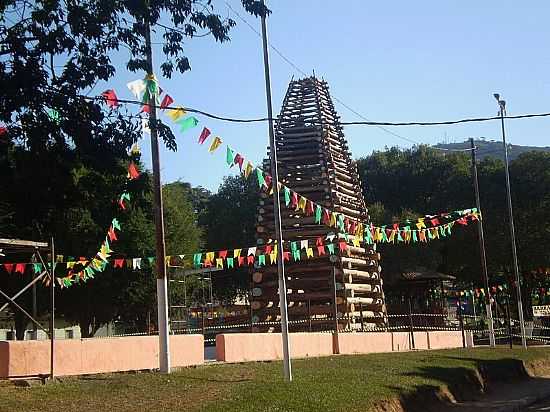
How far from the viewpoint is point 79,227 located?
Answer: 25578 millimetres

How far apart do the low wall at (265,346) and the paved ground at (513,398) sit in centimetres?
486

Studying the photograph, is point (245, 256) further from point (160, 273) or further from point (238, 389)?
point (238, 389)

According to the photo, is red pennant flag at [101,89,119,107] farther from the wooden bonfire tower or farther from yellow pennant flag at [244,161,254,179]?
the wooden bonfire tower

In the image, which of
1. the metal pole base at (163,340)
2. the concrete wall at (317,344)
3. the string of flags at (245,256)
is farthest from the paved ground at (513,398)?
the string of flags at (245,256)

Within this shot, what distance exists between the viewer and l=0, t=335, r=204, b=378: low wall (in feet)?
41.4

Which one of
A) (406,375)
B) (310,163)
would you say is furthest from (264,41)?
(310,163)

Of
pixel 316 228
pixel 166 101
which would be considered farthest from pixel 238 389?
pixel 316 228

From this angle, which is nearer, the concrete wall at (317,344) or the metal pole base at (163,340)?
the metal pole base at (163,340)

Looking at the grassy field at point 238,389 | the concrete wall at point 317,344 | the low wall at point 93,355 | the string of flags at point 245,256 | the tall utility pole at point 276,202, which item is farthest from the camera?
the string of flags at point 245,256

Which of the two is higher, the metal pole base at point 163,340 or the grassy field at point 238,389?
the metal pole base at point 163,340

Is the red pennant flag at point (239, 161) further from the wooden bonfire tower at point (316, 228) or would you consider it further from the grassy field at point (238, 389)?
the wooden bonfire tower at point (316, 228)

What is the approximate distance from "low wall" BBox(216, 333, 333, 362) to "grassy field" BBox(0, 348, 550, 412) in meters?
0.83

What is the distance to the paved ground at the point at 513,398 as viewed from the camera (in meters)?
16.0

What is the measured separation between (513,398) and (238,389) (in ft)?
27.0
